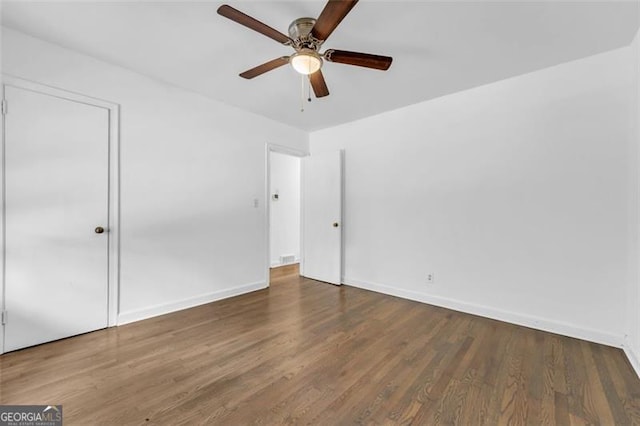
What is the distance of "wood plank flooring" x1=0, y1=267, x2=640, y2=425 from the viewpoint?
155 centimetres

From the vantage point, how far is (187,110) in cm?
316

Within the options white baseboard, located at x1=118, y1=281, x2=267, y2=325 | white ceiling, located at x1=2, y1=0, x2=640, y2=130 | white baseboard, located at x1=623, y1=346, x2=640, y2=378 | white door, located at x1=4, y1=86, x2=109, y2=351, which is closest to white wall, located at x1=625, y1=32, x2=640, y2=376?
white baseboard, located at x1=623, y1=346, x2=640, y2=378

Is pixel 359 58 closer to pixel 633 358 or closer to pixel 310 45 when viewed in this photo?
pixel 310 45

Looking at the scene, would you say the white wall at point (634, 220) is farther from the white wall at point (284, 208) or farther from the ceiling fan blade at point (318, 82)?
the white wall at point (284, 208)

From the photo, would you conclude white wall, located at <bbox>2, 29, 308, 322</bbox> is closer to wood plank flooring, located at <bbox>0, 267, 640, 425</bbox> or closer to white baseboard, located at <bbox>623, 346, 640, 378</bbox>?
wood plank flooring, located at <bbox>0, 267, 640, 425</bbox>

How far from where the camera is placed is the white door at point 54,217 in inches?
85.1

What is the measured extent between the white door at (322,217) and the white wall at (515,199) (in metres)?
0.51

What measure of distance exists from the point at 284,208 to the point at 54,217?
376cm

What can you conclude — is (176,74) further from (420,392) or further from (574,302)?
(574,302)

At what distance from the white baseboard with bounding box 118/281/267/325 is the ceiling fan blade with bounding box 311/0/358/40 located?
118 inches

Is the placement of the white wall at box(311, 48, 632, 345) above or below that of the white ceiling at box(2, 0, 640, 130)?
below

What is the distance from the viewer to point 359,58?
195cm

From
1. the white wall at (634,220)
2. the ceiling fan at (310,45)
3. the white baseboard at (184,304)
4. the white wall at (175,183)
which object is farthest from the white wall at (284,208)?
the white wall at (634,220)

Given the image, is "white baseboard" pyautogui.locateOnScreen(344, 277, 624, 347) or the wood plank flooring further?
"white baseboard" pyautogui.locateOnScreen(344, 277, 624, 347)
